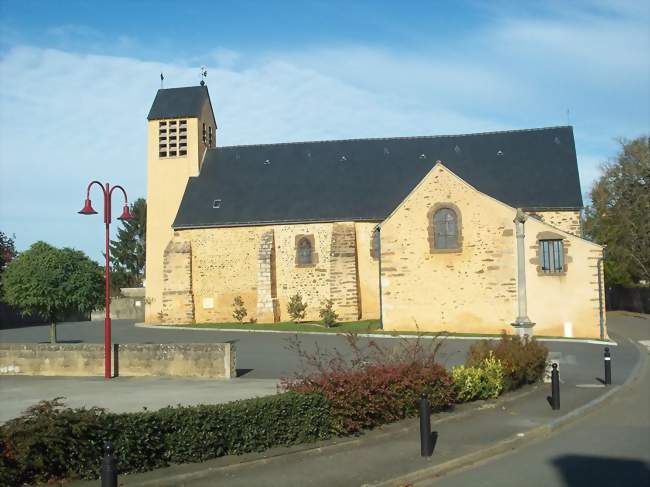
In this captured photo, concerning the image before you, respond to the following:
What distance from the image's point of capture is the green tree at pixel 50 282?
23.7 meters

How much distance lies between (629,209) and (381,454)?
46.2 m

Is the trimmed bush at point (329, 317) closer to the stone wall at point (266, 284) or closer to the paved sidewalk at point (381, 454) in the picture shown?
the stone wall at point (266, 284)

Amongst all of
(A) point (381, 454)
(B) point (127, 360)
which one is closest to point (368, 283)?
(B) point (127, 360)

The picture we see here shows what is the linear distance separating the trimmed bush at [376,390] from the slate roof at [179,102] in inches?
1303

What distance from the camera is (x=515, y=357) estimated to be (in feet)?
47.1

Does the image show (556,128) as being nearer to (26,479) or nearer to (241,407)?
(241,407)

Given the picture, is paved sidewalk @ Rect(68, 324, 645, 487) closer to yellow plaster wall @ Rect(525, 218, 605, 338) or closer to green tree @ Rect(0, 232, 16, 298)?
yellow plaster wall @ Rect(525, 218, 605, 338)

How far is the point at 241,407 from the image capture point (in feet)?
30.2

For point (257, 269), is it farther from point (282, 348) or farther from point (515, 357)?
point (515, 357)

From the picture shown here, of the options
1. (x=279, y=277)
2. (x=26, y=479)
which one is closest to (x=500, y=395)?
(x=26, y=479)

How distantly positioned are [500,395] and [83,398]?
821 centimetres

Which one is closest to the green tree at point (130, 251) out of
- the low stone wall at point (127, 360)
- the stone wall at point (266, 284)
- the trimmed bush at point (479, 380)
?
the stone wall at point (266, 284)

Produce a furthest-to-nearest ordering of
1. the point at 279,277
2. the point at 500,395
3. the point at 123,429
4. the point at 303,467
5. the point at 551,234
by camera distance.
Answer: the point at 279,277 → the point at 551,234 → the point at 500,395 → the point at 303,467 → the point at 123,429

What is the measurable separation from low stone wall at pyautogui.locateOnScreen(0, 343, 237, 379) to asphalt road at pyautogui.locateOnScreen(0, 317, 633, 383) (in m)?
1.08
